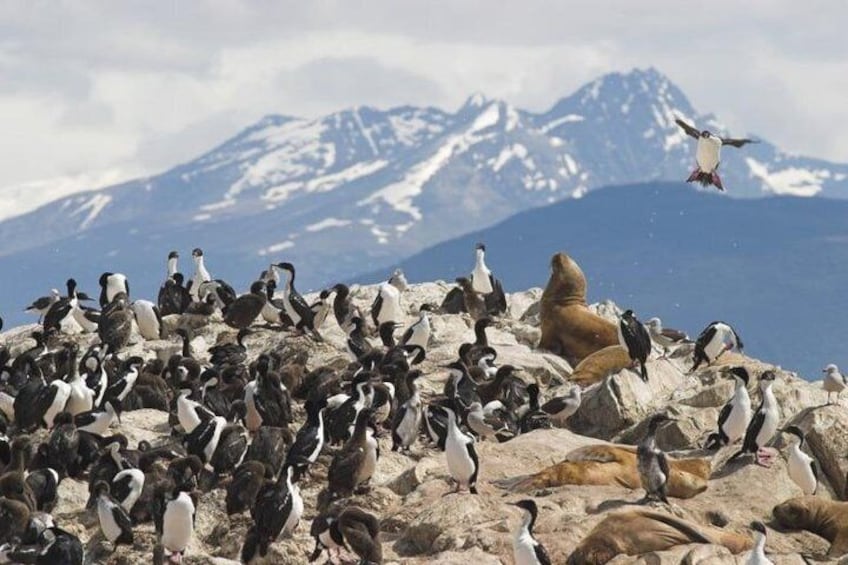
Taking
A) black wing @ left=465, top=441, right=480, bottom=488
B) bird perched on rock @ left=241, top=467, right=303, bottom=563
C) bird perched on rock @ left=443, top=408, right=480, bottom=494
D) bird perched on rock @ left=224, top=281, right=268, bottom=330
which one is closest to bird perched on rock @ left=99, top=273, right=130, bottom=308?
bird perched on rock @ left=224, top=281, right=268, bottom=330

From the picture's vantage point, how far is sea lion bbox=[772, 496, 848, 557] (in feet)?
80.5

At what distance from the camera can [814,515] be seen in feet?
81.3

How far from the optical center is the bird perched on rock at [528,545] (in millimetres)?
21516

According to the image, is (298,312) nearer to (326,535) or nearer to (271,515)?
(271,515)

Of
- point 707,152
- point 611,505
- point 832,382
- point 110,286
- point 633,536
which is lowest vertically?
point 832,382

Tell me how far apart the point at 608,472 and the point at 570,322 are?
1218 centimetres

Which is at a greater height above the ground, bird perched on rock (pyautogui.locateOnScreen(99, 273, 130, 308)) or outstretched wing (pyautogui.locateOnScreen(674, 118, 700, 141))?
outstretched wing (pyautogui.locateOnScreen(674, 118, 700, 141))

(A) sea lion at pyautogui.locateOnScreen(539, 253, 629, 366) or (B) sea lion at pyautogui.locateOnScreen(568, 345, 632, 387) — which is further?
(A) sea lion at pyautogui.locateOnScreen(539, 253, 629, 366)

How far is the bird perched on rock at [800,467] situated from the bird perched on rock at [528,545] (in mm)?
5705

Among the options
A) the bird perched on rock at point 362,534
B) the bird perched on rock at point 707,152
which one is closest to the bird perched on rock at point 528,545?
the bird perched on rock at point 362,534

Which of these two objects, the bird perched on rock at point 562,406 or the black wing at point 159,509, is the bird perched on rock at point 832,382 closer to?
the bird perched on rock at point 562,406

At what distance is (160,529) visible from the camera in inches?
934

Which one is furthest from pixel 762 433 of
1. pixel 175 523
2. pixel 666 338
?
pixel 666 338

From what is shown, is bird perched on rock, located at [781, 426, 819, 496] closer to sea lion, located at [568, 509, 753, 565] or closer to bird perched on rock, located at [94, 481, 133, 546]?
sea lion, located at [568, 509, 753, 565]
